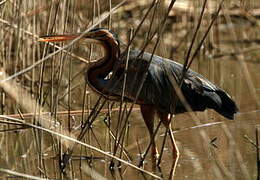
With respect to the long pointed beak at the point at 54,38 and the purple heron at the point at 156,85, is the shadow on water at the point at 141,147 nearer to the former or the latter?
the purple heron at the point at 156,85

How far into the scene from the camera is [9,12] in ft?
28.3

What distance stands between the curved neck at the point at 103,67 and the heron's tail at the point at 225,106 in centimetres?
100

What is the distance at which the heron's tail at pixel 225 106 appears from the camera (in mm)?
6504

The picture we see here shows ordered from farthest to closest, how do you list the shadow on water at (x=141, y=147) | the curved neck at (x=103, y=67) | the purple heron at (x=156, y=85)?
the curved neck at (x=103, y=67)
the purple heron at (x=156, y=85)
the shadow on water at (x=141, y=147)

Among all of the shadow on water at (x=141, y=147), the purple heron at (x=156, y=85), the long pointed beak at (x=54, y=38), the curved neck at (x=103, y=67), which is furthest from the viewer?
the curved neck at (x=103, y=67)

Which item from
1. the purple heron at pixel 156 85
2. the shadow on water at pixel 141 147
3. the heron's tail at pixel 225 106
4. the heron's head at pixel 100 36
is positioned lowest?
the shadow on water at pixel 141 147

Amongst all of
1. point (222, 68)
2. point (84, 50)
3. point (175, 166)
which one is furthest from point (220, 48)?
point (175, 166)

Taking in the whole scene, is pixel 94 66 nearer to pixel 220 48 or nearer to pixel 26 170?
pixel 26 170

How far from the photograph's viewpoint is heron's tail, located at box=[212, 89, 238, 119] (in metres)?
6.50

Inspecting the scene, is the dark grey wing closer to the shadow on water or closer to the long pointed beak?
the shadow on water

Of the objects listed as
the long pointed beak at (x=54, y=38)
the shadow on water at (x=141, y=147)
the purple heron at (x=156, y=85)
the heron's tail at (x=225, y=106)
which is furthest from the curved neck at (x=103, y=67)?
the heron's tail at (x=225, y=106)

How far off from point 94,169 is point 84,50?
15.5 ft

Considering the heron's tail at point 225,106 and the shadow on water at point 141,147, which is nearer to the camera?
the shadow on water at point 141,147

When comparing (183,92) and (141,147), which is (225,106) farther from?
(141,147)
